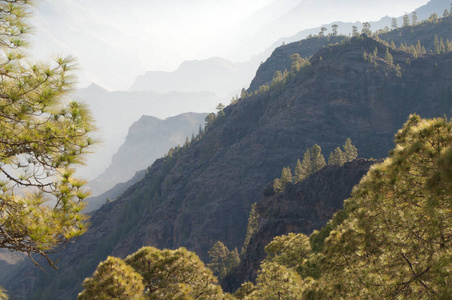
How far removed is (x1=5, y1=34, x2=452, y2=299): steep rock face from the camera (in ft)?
352

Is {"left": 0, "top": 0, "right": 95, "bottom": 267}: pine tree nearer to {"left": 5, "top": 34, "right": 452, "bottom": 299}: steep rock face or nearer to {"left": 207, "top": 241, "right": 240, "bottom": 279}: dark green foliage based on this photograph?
{"left": 207, "top": 241, "right": 240, "bottom": 279}: dark green foliage

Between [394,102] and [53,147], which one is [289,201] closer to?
[53,147]

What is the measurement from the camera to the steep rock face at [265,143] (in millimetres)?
107188

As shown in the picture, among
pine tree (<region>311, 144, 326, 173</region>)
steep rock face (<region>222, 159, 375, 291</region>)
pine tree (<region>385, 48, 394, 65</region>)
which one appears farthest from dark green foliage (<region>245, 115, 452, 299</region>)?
pine tree (<region>385, 48, 394, 65</region>)

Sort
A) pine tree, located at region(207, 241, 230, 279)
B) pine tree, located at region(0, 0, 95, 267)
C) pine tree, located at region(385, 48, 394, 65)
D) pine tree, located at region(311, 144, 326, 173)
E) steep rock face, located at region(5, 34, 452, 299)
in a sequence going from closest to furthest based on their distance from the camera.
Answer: pine tree, located at region(0, 0, 95, 267) < pine tree, located at region(207, 241, 230, 279) < pine tree, located at region(311, 144, 326, 173) < steep rock face, located at region(5, 34, 452, 299) < pine tree, located at region(385, 48, 394, 65)

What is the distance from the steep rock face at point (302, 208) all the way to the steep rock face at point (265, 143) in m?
39.1

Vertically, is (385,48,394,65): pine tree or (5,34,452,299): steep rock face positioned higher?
(385,48,394,65): pine tree

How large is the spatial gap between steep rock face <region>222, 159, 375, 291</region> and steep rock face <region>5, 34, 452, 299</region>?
128ft

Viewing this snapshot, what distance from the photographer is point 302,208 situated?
6188 centimetres

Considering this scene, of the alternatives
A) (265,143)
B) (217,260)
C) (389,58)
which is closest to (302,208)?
(217,260)

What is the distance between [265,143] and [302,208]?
189 ft

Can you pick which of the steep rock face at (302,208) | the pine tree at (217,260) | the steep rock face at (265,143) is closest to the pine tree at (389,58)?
the steep rock face at (265,143)

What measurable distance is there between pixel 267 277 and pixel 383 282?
8.33 metres

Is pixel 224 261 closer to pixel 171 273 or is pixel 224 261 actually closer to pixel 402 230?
pixel 171 273
